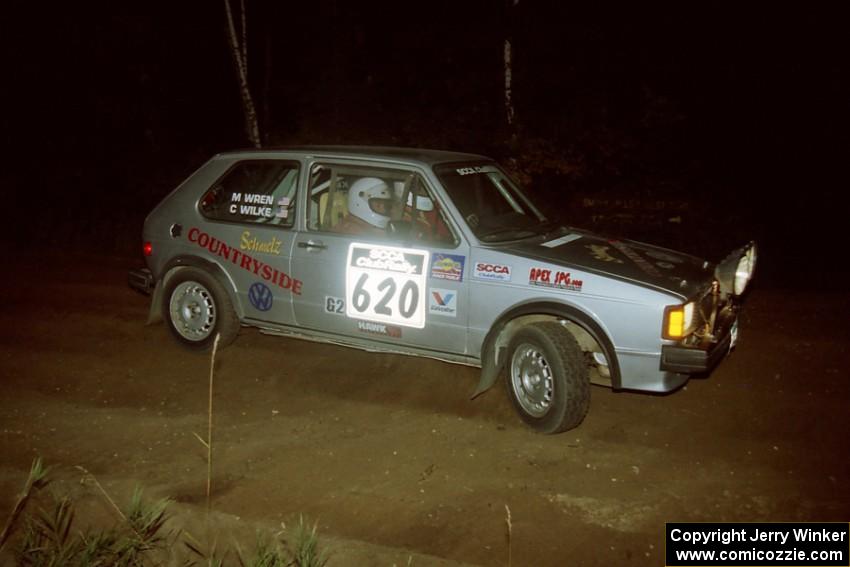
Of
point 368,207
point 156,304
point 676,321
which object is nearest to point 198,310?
point 156,304

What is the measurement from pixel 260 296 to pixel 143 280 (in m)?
1.41

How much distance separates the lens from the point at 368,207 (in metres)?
6.36

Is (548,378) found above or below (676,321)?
below

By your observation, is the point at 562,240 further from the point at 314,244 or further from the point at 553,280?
the point at 314,244

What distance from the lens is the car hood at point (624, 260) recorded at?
5.34 metres

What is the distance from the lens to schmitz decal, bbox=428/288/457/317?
5785mm

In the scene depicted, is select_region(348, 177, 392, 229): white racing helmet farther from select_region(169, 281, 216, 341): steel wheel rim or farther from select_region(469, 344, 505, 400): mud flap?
select_region(169, 281, 216, 341): steel wheel rim

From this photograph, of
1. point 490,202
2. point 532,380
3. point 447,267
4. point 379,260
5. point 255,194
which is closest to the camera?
point 532,380

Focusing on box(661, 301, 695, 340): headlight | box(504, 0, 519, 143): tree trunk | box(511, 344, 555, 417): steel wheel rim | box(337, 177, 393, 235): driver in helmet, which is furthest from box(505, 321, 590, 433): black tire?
box(504, 0, 519, 143): tree trunk

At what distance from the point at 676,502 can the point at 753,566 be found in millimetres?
630

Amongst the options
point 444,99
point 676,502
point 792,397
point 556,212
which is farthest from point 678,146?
point 676,502

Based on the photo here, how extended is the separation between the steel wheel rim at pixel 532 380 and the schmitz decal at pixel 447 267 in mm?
680

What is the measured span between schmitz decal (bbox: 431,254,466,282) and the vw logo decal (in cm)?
157

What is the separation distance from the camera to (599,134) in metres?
14.6
